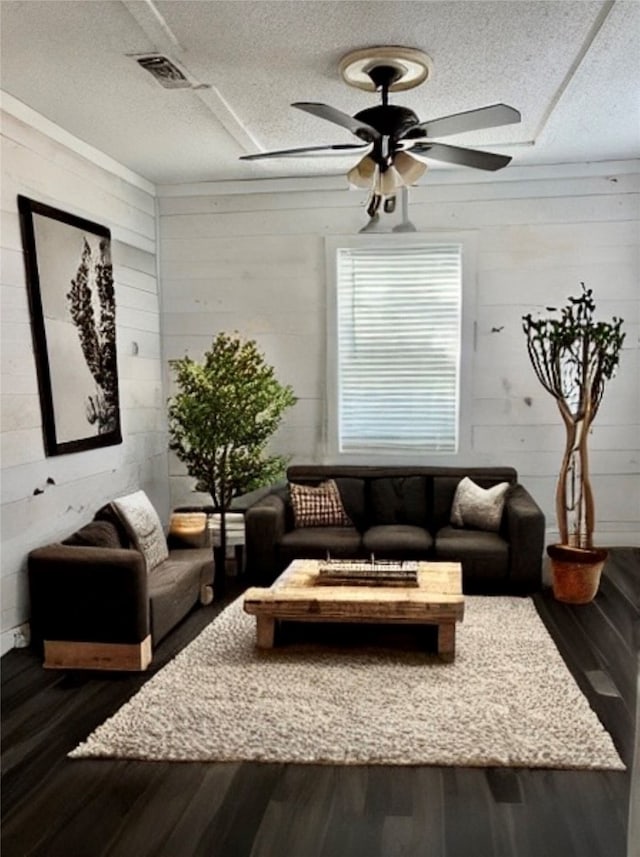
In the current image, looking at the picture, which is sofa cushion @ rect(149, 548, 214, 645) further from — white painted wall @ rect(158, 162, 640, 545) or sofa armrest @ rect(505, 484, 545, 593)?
sofa armrest @ rect(505, 484, 545, 593)

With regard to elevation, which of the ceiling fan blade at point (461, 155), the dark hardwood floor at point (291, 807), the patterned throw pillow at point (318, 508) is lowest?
the dark hardwood floor at point (291, 807)

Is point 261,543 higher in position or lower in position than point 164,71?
lower

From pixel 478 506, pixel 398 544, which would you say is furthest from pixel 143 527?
pixel 478 506

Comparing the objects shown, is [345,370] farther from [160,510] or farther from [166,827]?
[166,827]

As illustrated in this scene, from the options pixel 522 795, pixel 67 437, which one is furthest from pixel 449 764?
pixel 67 437

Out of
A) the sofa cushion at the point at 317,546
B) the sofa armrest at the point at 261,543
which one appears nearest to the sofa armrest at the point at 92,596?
the sofa armrest at the point at 261,543

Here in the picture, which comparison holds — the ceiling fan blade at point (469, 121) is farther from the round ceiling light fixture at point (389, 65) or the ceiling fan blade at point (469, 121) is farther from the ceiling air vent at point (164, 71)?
the ceiling air vent at point (164, 71)

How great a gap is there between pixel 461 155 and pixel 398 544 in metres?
2.53

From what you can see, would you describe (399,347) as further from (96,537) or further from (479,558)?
A: (96,537)

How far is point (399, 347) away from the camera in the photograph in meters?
5.86

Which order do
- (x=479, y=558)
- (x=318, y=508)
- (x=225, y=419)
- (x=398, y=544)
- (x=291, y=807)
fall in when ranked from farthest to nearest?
(x=318, y=508) → (x=225, y=419) → (x=398, y=544) → (x=479, y=558) → (x=291, y=807)

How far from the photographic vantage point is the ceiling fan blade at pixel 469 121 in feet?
9.84

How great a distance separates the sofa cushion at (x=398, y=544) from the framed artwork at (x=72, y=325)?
1.96 metres

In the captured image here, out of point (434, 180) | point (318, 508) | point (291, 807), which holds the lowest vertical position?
point (291, 807)
